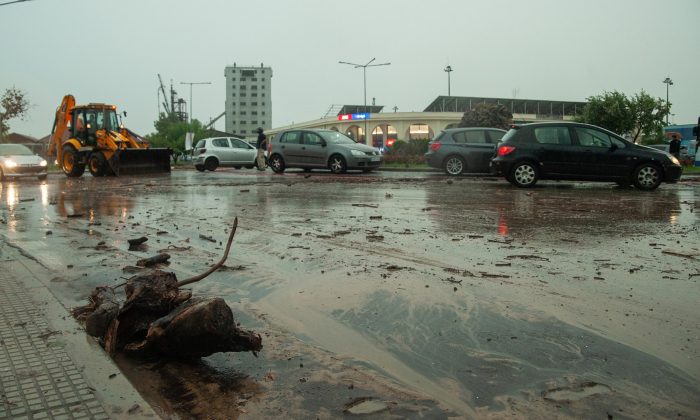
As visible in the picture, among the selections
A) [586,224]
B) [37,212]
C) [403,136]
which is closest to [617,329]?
[586,224]

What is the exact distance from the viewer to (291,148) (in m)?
22.4

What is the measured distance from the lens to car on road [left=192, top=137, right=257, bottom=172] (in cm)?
2817

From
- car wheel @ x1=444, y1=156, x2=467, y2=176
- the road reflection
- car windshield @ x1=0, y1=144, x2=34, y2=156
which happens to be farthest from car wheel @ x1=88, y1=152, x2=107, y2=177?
the road reflection

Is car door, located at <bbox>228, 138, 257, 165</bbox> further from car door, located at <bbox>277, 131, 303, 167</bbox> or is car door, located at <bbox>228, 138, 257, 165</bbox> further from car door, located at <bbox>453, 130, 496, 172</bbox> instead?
car door, located at <bbox>453, 130, 496, 172</bbox>

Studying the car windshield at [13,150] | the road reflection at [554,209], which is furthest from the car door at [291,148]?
the car windshield at [13,150]

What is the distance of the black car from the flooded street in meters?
5.23

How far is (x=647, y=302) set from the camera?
417 cm

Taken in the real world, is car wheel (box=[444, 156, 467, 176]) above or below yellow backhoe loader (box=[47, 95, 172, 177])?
below

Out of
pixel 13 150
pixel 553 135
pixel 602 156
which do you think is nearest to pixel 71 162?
pixel 13 150

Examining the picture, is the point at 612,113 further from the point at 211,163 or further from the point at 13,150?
the point at 13,150

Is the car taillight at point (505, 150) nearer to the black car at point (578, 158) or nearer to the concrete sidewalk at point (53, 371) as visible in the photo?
the black car at point (578, 158)

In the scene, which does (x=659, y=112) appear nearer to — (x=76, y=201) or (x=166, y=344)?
(x=76, y=201)

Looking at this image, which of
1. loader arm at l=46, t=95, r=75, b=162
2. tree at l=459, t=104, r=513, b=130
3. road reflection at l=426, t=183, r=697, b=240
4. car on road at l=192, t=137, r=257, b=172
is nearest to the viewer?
Result: road reflection at l=426, t=183, r=697, b=240

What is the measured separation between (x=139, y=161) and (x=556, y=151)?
1728cm
